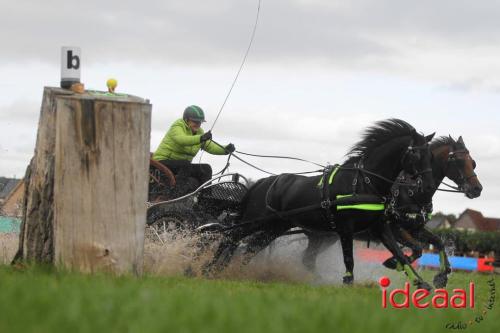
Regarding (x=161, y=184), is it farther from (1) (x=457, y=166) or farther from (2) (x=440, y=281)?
(1) (x=457, y=166)

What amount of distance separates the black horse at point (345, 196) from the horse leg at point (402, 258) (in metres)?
0.01

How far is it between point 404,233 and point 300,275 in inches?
64.1

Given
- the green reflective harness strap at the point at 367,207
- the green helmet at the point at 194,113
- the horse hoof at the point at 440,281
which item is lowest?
the horse hoof at the point at 440,281

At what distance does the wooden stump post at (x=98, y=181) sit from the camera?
6848mm

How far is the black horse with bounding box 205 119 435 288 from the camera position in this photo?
11.4 meters

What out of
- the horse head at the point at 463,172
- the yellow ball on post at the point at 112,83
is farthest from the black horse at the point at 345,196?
the yellow ball on post at the point at 112,83

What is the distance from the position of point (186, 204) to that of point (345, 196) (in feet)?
7.01

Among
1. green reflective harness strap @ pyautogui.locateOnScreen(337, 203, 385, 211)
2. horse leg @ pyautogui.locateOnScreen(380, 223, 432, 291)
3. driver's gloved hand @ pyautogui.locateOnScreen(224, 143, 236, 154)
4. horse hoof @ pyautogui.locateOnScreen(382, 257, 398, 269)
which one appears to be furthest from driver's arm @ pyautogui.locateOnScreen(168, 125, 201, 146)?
horse hoof @ pyautogui.locateOnScreen(382, 257, 398, 269)

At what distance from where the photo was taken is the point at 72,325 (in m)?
4.19

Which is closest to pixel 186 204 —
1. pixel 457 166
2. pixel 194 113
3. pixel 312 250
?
pixel 194 113

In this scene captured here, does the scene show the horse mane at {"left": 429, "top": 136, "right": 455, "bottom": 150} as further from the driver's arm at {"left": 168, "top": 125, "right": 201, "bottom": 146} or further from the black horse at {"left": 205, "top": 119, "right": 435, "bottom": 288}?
the driver's arm at {"left": 168, "top": 125, "right": 201, "bottom": 146}

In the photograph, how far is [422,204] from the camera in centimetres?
1320

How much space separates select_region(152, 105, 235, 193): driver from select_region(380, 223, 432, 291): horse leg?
7.85ft

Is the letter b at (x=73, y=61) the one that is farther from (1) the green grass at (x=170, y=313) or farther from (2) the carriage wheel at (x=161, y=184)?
(2) the carriage wheel at (x=161, y=184)
